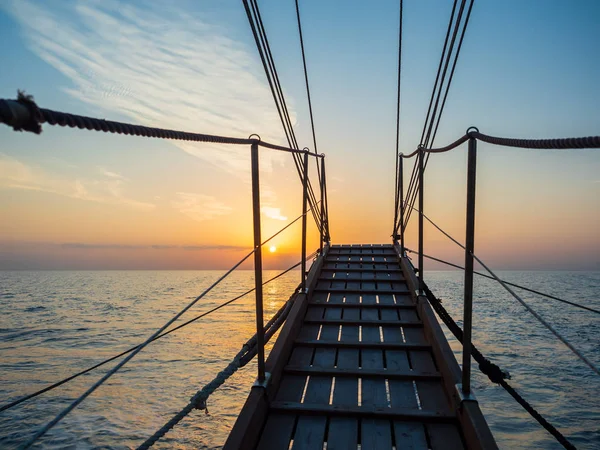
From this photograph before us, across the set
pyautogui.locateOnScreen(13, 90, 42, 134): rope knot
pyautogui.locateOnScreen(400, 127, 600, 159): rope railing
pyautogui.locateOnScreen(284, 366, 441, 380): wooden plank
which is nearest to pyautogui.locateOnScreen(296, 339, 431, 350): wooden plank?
pyautogui.locateOnScreen(284, 366, 441, 380): wooden plank

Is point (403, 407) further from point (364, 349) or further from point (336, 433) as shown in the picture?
point (364, 349)

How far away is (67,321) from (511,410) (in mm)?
22684

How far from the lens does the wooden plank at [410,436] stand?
239cm

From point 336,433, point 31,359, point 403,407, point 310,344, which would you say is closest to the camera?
point 336,433

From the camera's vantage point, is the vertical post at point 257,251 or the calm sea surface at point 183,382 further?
the calm sea surface at point 183,382

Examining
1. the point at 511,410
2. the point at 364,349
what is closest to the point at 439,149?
the point at 364,349

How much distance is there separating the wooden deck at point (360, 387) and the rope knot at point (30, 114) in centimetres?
204

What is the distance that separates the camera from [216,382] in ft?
8.94

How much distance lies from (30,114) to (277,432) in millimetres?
2403

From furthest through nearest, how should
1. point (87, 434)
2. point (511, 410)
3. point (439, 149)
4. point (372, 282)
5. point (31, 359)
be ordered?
point (31, 359), point (511, 410), point (87, 434), point (372, 282), point (439, 149)

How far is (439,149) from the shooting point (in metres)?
3.45

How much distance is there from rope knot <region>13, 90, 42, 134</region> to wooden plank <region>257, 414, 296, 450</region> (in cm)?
227

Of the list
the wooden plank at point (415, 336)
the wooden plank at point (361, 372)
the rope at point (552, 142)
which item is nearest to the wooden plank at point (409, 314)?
the wooden plank at point (415, 336)

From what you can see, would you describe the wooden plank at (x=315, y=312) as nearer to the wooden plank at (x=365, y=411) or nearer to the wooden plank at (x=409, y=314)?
the wooden plank at (x=409, y=314)
